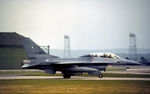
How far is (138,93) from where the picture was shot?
22.3 meters

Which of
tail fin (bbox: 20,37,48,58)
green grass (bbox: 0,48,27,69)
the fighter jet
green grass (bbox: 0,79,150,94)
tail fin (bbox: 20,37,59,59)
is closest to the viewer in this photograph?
green grass (bbox: 0,79,150,94)

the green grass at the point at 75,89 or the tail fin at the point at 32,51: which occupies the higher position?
the tail fin at the point at 32,51

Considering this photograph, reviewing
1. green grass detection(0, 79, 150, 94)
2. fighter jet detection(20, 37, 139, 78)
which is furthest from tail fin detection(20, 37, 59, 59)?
green grass detection(0, 79, 150, 94)

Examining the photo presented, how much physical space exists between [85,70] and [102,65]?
2960mm

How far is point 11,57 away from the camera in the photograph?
7606cm

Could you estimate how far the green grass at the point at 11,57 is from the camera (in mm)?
75644

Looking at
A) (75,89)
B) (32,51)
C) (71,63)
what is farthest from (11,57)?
(75,89)

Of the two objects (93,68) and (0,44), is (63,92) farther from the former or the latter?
(0,44)

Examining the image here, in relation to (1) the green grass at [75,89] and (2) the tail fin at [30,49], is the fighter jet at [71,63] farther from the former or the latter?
(1) the green grass at [75,89]

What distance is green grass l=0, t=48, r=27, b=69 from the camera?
248ft

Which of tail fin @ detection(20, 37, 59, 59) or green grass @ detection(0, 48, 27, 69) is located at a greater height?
tail fin @ detection(20, 37, 59, 59)

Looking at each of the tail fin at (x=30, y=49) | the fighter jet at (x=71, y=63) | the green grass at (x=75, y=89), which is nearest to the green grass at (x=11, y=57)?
the tail fin at (x=30, y=49)

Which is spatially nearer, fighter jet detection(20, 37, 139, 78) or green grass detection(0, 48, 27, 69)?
fighter jet detection(20, 37, 139, 78)

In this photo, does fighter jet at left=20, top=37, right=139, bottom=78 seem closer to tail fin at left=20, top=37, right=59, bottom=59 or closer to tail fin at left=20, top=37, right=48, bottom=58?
tail fin at left=20, top=37, right=59, bottom=59
